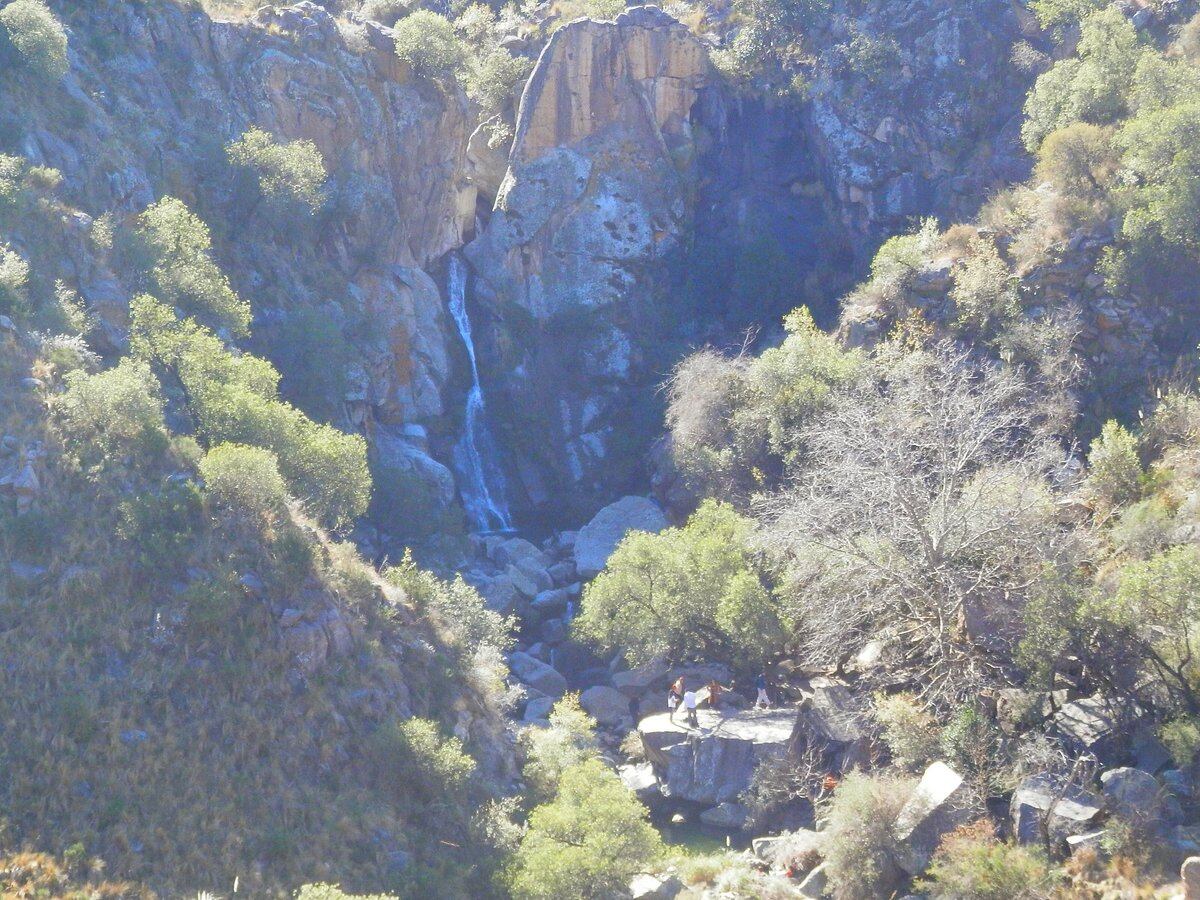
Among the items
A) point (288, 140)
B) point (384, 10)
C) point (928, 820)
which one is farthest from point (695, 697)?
point (384, 10)

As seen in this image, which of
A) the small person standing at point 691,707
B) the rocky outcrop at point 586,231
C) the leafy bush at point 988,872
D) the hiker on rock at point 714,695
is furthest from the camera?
the rocky outcrop at point 586,231

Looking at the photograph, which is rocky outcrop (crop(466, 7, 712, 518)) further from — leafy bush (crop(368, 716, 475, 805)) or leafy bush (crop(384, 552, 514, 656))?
leafy bush (crop(368, 716, 475, 805))

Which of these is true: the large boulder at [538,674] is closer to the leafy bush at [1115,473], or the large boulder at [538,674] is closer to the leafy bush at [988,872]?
the leafy bush at [988,872]

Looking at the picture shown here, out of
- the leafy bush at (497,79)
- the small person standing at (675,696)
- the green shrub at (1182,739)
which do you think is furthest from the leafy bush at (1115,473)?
the leafy bush at (497,79)

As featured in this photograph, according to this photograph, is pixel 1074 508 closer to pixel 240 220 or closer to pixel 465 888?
pixel 465 888

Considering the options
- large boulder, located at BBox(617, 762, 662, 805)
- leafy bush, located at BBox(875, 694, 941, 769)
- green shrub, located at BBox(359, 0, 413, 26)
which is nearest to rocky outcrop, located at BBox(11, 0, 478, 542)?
green shrub, located at BBox(359, 0, 413, 26)
